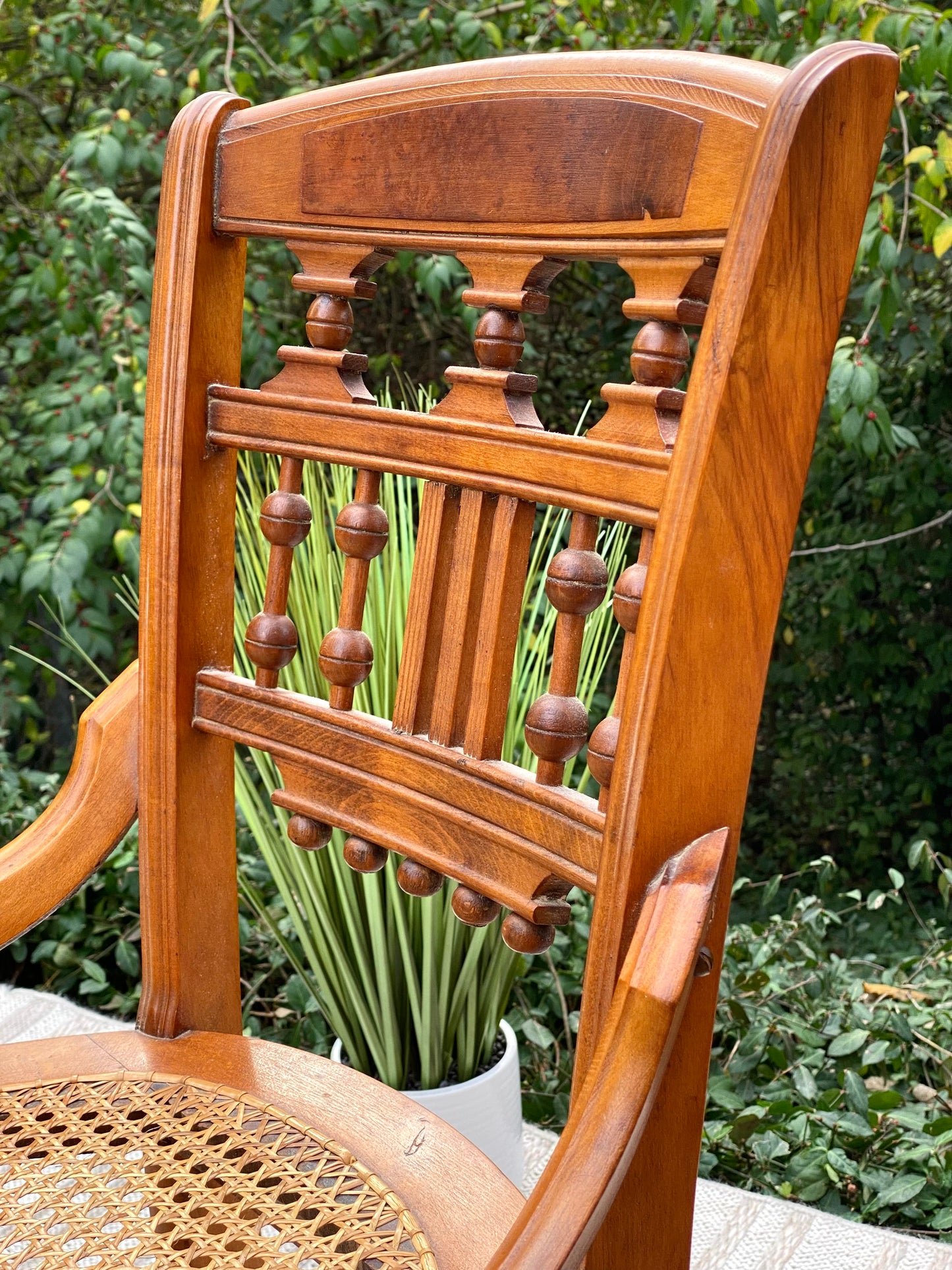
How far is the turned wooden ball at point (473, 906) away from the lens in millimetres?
707

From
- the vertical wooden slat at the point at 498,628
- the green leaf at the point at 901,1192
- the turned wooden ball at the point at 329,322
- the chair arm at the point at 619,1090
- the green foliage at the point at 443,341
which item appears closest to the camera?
the chair arm at the point at 619,1090

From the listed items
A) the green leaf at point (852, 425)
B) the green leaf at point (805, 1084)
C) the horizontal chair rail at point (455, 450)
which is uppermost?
the horizontal chair rail at point (455, 450)

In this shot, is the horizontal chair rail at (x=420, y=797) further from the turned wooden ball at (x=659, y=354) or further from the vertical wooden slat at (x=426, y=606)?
the turned wooden ball at (x=659, y=354)

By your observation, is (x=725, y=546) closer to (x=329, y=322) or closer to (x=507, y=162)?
(x=507, y=162)

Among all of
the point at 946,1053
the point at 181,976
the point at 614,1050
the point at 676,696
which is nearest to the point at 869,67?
the point at 676,696

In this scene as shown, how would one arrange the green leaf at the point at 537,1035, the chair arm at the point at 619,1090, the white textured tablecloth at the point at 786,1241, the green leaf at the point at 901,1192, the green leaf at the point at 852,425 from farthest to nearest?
the green leaf at the point at 852,425 → the green leaf at the point at 537,1035 → the green leaf at the point at 901,1192 → the white textured tablecloth at the point at 786,1241 → the chair arm at the point at 619,1090

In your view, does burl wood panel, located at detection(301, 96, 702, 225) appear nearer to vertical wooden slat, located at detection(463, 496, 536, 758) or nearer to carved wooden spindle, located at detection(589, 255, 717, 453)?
carved wooden spindle, located at detection(589, 255, 717, 453)

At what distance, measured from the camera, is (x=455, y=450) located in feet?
2.25

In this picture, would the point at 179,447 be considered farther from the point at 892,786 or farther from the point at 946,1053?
the point at 892,786

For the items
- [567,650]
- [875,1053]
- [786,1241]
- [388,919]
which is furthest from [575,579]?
[875,1053]

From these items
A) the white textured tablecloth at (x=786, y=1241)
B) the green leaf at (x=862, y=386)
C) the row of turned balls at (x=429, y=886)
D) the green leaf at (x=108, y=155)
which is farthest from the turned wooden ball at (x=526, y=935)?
the green leaf at (x=108, y=155)

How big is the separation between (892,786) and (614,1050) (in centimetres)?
359

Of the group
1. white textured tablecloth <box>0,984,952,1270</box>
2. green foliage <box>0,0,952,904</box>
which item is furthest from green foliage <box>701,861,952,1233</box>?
green foliage <box>0,0,952,904</box>

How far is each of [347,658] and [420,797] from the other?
13cm
